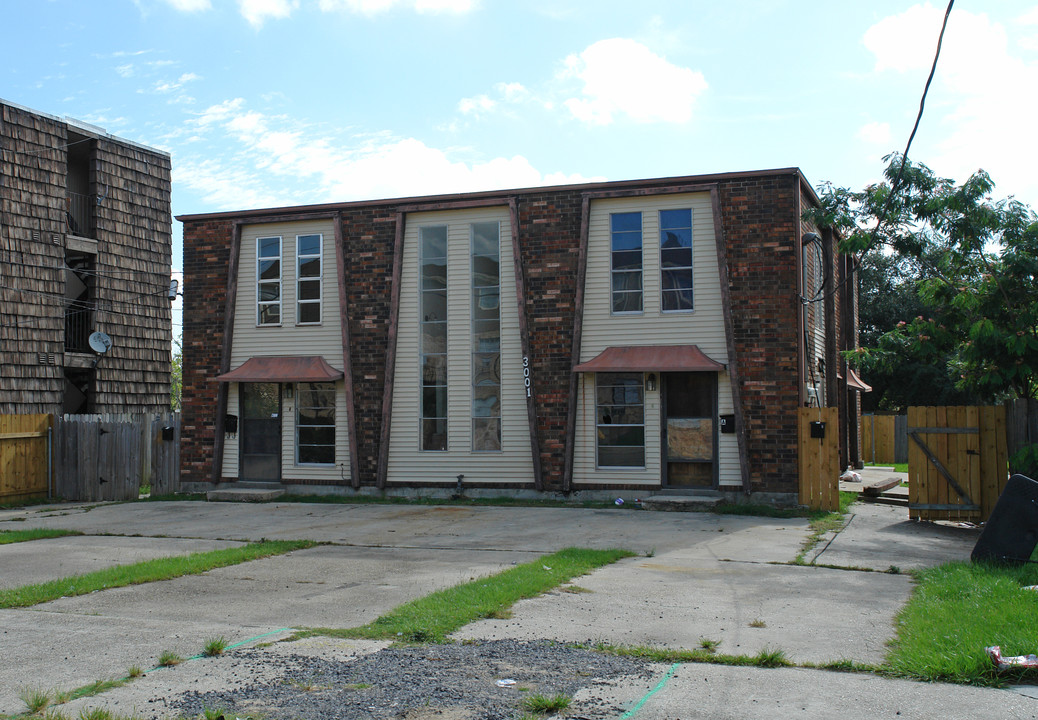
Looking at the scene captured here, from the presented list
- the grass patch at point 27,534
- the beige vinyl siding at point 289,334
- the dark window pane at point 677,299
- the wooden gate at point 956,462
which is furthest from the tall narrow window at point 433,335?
the wooden gate at point 956,462

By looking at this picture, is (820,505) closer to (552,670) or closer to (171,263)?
(552,670)

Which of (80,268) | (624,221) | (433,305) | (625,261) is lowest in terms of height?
(433,305)

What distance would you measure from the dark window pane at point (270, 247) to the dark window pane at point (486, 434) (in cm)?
554

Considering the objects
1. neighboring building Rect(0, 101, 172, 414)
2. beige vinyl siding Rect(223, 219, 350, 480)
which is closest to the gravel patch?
beige vinyl siding Rect(223, 219, 350, 480)

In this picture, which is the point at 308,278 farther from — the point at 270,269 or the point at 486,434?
the point at 486,434

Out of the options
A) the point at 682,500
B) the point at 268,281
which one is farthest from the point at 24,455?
the point at 682,500

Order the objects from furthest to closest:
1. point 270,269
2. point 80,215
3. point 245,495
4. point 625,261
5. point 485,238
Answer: point 80,215 → point 270,269 → point 245,495 → point 485,238 → point 625,261

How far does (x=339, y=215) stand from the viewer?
17.7 m

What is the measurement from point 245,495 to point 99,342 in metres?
9.62

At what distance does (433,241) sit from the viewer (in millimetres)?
17453

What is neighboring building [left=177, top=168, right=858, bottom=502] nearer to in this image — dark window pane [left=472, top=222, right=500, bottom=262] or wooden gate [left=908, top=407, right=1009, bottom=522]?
dark window pane [left=472, top=222, right=500, bottom=262]

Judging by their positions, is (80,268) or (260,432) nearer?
(260,432)

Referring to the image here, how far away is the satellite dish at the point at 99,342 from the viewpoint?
23.9 m

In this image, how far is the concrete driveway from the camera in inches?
215
